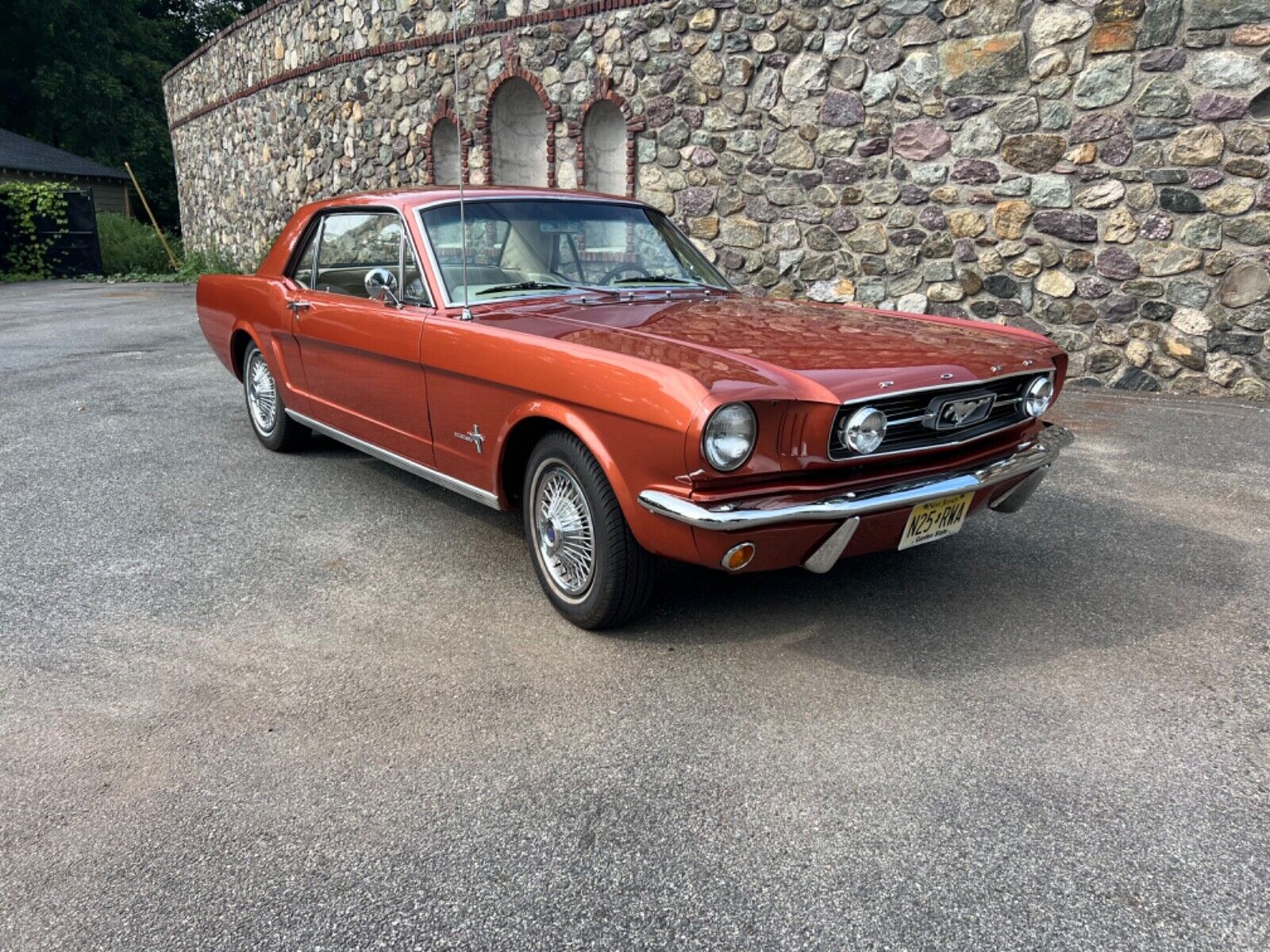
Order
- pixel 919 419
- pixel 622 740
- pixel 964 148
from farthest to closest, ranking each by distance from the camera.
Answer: pixel 964 148
pixel 919 419
pixel 622 740

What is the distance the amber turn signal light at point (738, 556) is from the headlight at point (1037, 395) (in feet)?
4.45

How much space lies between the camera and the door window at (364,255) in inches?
160

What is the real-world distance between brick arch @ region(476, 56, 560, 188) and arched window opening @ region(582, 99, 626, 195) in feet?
1.37

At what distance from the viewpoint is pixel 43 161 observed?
27.8 meters

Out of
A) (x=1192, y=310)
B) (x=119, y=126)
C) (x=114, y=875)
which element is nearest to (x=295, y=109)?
(x=1192, y=310)

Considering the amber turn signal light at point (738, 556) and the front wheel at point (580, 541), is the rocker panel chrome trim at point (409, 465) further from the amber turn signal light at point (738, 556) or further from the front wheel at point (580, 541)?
the amber turn signal light at point (738, 556)

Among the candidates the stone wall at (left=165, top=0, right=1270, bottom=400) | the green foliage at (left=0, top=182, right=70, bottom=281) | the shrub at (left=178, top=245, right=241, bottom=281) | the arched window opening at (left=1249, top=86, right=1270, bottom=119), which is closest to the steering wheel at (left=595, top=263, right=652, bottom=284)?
the stone wall at (left=165, top=0, right=1270, bottom=400)

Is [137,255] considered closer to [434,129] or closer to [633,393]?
[434,129]

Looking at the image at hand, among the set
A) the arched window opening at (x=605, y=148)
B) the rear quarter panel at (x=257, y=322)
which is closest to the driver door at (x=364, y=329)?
the rear quarter panel at (x=257, y=322)

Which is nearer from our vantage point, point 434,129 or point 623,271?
point 623,271

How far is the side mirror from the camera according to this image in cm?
402

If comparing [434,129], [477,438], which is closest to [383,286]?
[477,438]

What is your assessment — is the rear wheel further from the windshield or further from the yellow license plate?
the yellow license plate

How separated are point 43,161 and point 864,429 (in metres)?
31.9
